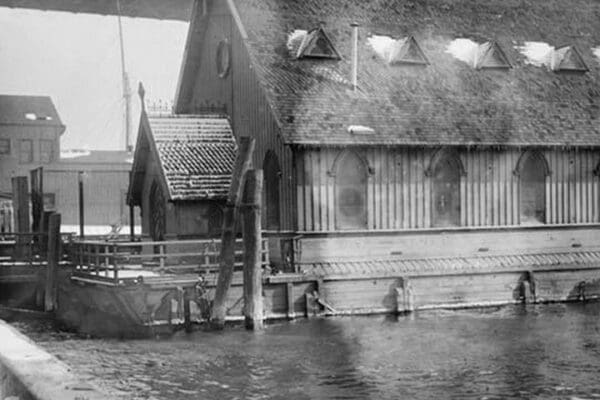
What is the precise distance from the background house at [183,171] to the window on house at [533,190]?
8.96 m

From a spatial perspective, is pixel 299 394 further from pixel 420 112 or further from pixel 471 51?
pixel 471 51

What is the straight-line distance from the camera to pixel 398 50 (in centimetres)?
2941

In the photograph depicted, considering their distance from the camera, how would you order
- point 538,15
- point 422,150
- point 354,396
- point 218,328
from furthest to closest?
1. point 538,15
2. point 422,150
3. point 218,328
4. point 354,396

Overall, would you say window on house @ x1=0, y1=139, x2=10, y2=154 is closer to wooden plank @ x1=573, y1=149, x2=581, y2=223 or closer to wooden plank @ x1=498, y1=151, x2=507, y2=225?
wooden plank @ x1=498, y1=151, x2=507, y2=225

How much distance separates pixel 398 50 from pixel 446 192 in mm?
4710

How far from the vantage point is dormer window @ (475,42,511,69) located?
30281mm

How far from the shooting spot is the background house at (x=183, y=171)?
27.1 meters

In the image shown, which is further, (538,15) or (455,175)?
(538,15)

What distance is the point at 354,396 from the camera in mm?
15367

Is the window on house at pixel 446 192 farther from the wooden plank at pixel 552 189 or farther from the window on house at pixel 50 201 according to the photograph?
the window on house at pixel 50 201

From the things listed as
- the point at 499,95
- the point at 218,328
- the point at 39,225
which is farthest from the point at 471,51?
the point at 39,225

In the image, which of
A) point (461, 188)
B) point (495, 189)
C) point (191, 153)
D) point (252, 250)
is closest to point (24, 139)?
point (191, 153)

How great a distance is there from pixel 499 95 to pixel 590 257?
227 inches

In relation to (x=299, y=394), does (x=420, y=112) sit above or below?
above
